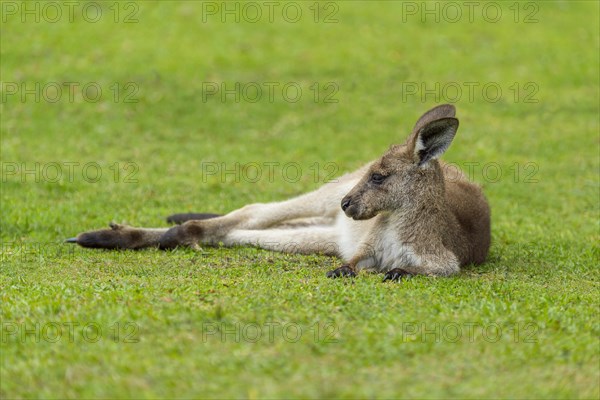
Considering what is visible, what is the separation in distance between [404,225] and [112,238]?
10.3 ft

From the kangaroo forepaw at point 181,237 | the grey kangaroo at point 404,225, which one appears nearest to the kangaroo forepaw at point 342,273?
the grey kangaroo at point 404,225

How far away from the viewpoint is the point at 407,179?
821 centimetres

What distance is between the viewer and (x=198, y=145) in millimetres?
16297

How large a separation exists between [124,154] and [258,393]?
427 inches

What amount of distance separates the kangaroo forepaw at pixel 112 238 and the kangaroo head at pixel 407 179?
2480mm

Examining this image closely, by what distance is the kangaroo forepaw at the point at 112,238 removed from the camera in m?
9.29

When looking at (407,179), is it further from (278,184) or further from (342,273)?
(278,184)

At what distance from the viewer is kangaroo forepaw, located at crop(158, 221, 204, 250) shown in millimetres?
9391

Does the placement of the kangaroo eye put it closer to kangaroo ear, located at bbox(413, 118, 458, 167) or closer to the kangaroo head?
the kangaroo head

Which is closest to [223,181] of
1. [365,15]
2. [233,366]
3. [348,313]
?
[348,313]

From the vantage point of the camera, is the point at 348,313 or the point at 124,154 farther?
the point at 124,154

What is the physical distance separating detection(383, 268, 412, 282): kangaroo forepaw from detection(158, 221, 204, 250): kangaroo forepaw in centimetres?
248

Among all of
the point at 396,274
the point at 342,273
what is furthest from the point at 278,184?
the point at 396,274

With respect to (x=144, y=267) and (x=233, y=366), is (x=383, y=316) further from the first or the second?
(x=144, y=267)
